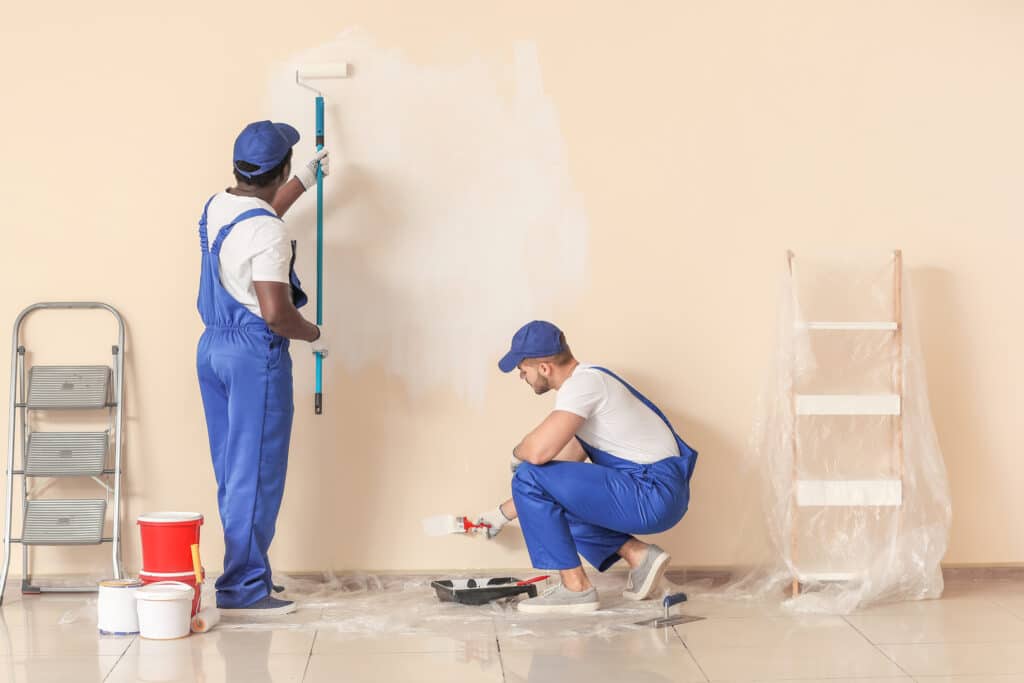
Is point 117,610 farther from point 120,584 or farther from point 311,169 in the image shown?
point 311,169

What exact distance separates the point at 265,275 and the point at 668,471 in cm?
138

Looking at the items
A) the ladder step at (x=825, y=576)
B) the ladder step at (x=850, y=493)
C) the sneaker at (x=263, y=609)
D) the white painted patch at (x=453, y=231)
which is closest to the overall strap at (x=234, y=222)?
the white painted patch at (x=453, y=231)

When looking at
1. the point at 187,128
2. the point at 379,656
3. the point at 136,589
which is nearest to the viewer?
the point at 379,656

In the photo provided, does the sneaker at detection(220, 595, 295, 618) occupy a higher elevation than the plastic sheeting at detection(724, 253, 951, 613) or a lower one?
lower

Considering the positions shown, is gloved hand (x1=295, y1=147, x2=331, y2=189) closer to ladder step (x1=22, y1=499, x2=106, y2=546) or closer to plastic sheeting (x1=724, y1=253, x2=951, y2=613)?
ladder step (x1=22, y1=499, x2=106, y2=546)

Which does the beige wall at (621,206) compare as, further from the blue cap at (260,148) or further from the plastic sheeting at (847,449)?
the blue cap at (260,148)

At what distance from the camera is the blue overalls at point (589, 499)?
3.64m

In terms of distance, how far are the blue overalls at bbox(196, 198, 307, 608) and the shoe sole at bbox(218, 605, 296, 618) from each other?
2 cm

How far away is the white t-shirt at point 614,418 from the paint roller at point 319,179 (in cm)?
86

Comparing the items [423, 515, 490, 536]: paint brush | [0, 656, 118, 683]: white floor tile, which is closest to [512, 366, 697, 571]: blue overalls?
[423, 515, 490, 536]: paint brush

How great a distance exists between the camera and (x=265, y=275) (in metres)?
3.44

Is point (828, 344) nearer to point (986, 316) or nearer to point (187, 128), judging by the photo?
point (986, 316)

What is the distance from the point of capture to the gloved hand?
12.8 feet

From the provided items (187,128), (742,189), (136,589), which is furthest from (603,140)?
(136,589)
